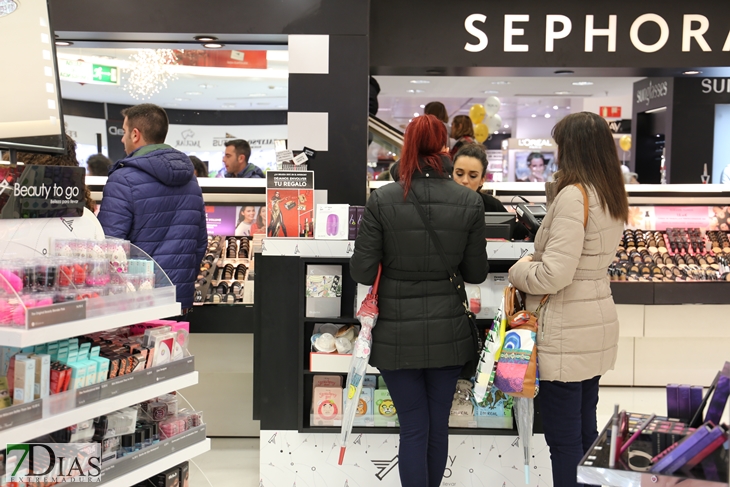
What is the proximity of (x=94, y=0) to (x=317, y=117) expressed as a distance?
1424 millimetres

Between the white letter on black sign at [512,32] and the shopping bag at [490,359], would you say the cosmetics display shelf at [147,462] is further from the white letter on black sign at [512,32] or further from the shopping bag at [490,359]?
the white letter on black sign at [512,32]

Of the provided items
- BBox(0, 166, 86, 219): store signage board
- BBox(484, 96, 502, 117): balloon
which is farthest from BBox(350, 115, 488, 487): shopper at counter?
BBox(484, 96, 502, 117): balloon

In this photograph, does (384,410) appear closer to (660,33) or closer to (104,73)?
(660,33)

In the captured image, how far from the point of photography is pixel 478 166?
3.93 m

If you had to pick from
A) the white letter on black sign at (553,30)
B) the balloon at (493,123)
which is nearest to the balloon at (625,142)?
the balloon at (493,123)

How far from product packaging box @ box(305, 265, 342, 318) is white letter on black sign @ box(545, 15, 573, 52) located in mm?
1938

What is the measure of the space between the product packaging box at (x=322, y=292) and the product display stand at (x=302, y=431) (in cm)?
3

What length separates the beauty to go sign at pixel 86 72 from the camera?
20.2ft

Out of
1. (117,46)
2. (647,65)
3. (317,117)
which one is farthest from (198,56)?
(647,65)

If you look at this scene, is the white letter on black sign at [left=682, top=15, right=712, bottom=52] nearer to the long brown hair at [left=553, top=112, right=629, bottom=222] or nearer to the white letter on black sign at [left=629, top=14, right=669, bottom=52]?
the white letter on black sign at [left=629, top=14, right=669, bottom=52]

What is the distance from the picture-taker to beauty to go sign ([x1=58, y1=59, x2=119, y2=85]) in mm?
6145

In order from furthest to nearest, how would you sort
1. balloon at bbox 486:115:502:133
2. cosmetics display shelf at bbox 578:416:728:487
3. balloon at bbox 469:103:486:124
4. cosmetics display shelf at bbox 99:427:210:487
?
1. balloon at bbox 486:115:502:133
2. balloon at bbox 469:103:486:124
3. cosmetics display shelf at bbox 99:427:210:487
4. cosmetics display shelf at bbox 578:416:728:487

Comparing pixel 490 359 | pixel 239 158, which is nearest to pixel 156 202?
pixel 490 359

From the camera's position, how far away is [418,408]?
2.76 m
